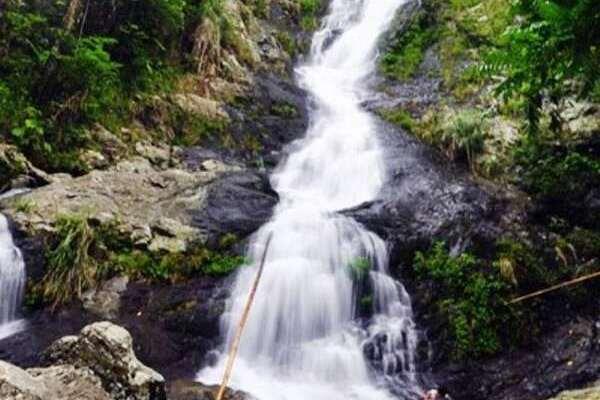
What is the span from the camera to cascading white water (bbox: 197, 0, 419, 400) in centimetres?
764

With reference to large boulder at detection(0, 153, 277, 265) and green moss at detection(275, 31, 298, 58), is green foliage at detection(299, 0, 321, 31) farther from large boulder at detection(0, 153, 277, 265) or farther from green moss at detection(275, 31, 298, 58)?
large boulder at detection(0, 153, 277, 265)

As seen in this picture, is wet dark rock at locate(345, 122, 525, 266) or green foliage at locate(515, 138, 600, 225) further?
green foliage at locate(515, 138, 600, 225)

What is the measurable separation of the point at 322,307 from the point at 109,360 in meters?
4.08

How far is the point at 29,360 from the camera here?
6871mm

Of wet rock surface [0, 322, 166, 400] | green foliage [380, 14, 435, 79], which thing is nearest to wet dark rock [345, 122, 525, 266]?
wet rock surface [0, 322, 166, 400]

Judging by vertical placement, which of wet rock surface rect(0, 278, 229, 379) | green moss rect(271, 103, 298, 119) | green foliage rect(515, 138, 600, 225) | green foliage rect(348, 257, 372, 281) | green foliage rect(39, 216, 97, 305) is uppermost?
green moss rect(271, 103, 298, 119)

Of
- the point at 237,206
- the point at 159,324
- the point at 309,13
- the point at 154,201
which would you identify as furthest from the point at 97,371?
the point at 309,13

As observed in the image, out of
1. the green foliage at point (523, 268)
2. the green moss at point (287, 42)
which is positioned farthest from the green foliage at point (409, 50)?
the green foliage at point (523, 268)

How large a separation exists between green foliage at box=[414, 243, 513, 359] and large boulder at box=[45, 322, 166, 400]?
4.53 meters

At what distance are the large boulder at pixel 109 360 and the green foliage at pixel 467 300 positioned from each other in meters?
4.53

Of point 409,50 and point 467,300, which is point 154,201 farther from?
point 409,50

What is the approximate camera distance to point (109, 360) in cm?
494

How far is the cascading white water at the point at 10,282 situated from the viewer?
7.66 m

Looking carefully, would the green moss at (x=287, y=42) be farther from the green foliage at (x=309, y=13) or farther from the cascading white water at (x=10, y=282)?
the cascading white water at (x=10, y=282)
